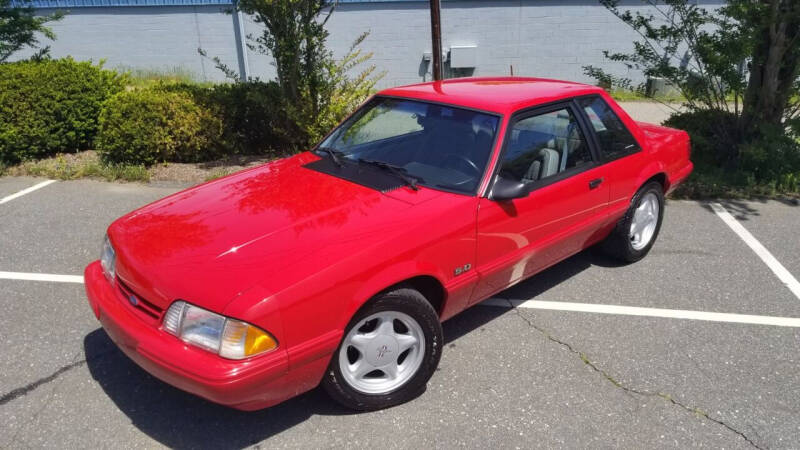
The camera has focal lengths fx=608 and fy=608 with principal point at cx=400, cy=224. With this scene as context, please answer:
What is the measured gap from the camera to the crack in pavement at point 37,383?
10.8 feet

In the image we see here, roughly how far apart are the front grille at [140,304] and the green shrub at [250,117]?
4723mm

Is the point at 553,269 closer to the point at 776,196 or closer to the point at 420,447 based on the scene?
the point at 420,447

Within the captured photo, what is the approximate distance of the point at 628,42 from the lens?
12.5 meters

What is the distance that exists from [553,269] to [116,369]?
3185 millimetres

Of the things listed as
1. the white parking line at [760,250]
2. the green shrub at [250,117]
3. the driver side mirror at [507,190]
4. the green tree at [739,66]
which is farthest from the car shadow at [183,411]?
the green tree at [739,66]

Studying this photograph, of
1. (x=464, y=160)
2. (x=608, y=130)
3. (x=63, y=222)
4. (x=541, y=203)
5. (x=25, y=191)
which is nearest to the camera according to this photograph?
(x=464, y=160)

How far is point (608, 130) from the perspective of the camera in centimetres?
436

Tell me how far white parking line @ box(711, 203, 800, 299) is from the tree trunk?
1.48 meters

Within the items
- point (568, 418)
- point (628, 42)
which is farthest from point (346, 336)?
point (628, 42)

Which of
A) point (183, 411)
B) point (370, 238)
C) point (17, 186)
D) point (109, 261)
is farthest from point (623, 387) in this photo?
point (17, 186)

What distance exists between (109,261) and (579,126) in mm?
3060

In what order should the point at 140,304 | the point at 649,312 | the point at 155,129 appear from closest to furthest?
the point at 140,304 < the point at 649,312 < the point at 155,129

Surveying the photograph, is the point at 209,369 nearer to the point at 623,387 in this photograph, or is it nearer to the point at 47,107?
the point at 623,387

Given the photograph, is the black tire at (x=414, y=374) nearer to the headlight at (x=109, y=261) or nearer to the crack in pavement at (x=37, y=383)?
the headlight at (x=109, y=261)
